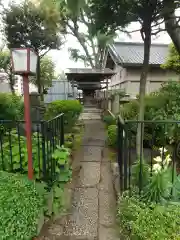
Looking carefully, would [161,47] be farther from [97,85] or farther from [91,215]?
[91,215]

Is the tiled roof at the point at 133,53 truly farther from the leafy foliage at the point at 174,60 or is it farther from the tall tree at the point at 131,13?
the tall tree at the point at 131,13

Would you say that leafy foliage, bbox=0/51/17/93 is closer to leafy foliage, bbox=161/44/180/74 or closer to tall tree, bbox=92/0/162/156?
leafy foliage, bbox=161/44/180/74

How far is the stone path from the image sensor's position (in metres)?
2.33

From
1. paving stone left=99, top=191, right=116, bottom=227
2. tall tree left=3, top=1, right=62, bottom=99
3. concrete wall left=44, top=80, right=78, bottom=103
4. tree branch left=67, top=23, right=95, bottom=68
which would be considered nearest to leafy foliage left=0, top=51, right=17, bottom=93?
concrete wall left=44, top=80, right=78, bottom=103

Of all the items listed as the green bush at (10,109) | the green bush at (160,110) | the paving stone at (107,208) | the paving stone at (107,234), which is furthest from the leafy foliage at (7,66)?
the paving stone at (107,234)

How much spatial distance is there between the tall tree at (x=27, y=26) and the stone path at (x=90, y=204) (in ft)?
22.7

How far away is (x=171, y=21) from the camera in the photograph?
13.4ft

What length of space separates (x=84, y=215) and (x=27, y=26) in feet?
32.3

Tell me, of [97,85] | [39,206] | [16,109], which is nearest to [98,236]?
[39,206]

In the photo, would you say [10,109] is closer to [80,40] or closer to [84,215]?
[84,215]

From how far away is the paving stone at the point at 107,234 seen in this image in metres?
2.27

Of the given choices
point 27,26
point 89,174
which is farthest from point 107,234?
point 27,26

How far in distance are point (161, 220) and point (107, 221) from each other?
84 cm

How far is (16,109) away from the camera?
6.51 meters
